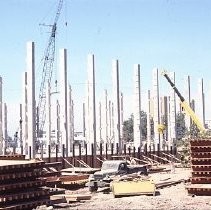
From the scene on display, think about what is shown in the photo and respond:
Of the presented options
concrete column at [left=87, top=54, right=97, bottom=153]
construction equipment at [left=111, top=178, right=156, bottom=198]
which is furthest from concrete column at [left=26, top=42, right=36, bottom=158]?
construction equipment at [left=111, top=178, right=156, bottom=198]

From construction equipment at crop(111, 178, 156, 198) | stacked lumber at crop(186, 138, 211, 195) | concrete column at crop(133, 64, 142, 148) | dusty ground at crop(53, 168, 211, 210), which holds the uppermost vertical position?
concrete column at crop(133, 64, 142, 148)

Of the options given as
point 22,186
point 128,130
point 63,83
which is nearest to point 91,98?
point 63,83

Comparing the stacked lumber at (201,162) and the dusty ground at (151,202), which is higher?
the stacked lumber at (201,162)

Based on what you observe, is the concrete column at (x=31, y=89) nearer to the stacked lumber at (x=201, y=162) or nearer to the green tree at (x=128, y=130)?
the stacked lumber at (x=201, y=162)

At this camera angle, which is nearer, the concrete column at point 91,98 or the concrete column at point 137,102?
the concrete column at point 91,98

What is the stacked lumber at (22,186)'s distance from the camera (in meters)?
15.6

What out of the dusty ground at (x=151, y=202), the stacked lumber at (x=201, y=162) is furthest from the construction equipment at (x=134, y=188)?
the stacked lumber at (x=201, y=162)

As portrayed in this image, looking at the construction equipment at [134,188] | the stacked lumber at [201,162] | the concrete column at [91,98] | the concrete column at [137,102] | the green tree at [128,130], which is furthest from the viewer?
the green tree at [128,130]

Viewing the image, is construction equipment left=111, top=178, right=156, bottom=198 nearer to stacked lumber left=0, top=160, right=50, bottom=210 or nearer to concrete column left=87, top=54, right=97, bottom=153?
stacked lumber left=0, top=160, right=50, bottom=210

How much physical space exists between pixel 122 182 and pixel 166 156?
90.6ft

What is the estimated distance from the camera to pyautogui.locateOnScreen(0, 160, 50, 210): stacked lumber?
615 inches

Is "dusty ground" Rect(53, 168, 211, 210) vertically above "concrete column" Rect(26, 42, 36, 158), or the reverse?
"concrete column" Rect(26, 42, 36, 158)

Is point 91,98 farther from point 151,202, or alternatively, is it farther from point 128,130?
point 128,130

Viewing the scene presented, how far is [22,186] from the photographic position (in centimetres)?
1627
